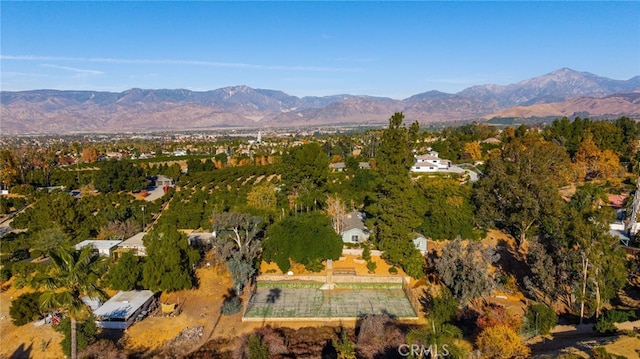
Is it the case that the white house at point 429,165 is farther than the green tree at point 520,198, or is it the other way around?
the white house at point 429,165

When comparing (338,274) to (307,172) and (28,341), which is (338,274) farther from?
(28,341)

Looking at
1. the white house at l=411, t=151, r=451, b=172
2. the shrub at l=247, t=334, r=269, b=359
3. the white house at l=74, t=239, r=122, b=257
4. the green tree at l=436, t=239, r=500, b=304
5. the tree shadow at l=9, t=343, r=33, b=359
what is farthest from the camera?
the white house at l=411, t=151, r=451, b=172

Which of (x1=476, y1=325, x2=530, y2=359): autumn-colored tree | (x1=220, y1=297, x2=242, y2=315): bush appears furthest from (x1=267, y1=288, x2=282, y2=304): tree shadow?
(x1=476, y1=325, x2=530, y2=359): autumn-colored tree

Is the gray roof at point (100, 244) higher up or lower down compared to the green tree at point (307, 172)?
lower down

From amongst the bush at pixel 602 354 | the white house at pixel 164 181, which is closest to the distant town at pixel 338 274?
the bush at pixel 602 354

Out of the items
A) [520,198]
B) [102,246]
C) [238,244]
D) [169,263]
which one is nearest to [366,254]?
[238,244]

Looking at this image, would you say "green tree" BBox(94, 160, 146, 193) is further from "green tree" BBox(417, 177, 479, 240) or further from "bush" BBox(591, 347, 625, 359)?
"bush" BBox(591, 347, 625, 359)

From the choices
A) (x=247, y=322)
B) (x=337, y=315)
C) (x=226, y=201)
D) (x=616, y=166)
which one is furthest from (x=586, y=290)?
(x=616, y=166)

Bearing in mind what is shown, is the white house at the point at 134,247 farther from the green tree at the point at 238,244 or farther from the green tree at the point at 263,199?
the green tree at the point at 263,199
